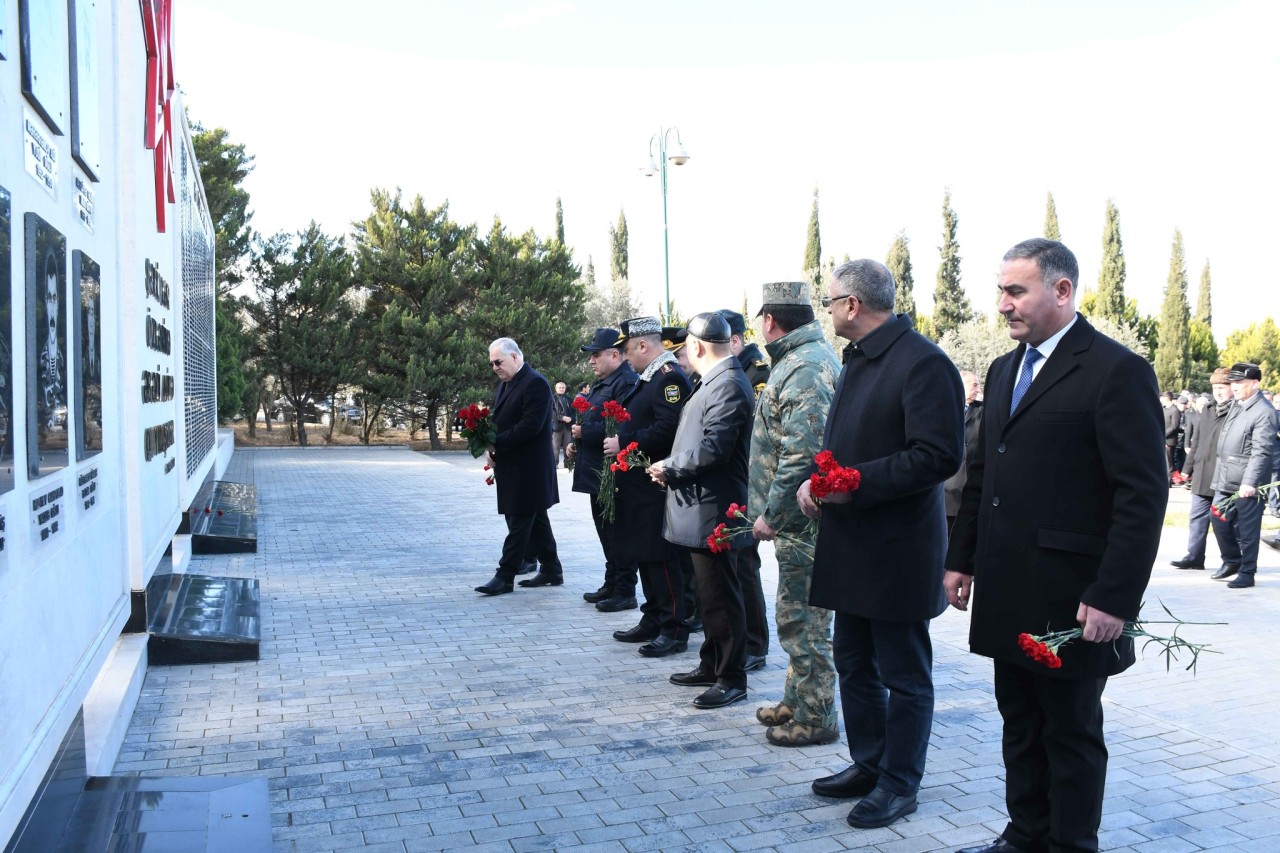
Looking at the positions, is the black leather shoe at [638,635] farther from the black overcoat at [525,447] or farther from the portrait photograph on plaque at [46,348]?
the portrait photograph on plaque at [46,348]

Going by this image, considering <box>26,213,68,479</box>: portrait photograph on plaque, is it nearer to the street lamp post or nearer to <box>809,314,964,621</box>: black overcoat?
<box>809,314,964,621</box>: black overcoat

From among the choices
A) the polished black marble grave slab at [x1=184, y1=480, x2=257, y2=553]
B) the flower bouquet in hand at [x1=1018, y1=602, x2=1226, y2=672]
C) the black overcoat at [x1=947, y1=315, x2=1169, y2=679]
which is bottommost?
the polished black marble grave slab at [x1=184, y1=480, x2=257, y2=553]

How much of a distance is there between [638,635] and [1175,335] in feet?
188

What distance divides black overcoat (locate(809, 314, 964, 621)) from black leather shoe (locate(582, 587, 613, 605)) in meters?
4.15

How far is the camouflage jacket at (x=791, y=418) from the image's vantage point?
4.45 meters

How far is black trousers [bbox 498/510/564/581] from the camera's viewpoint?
8.44 metres

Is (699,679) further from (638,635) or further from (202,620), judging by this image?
(202,620)

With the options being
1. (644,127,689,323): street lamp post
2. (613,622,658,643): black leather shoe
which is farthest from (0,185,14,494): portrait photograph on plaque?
(644,127,689,323): street lamp post

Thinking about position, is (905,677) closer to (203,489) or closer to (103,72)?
(103,72)

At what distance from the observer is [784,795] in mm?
4141

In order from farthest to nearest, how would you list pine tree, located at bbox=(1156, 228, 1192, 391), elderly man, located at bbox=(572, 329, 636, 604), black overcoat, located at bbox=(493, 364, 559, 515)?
pine tree, located at bbox=(1156, 228, 1192, 391) < black overcoat, located at bbox=(493, 364, 559, 515) < elderly man, located at bbox=(572, 329, 636, 604)

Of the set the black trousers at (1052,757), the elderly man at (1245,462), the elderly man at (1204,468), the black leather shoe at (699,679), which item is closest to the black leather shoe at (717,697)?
the black leather shoe at (699,679)

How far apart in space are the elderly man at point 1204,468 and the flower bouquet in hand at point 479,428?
6.75 m

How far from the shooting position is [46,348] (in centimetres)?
335
